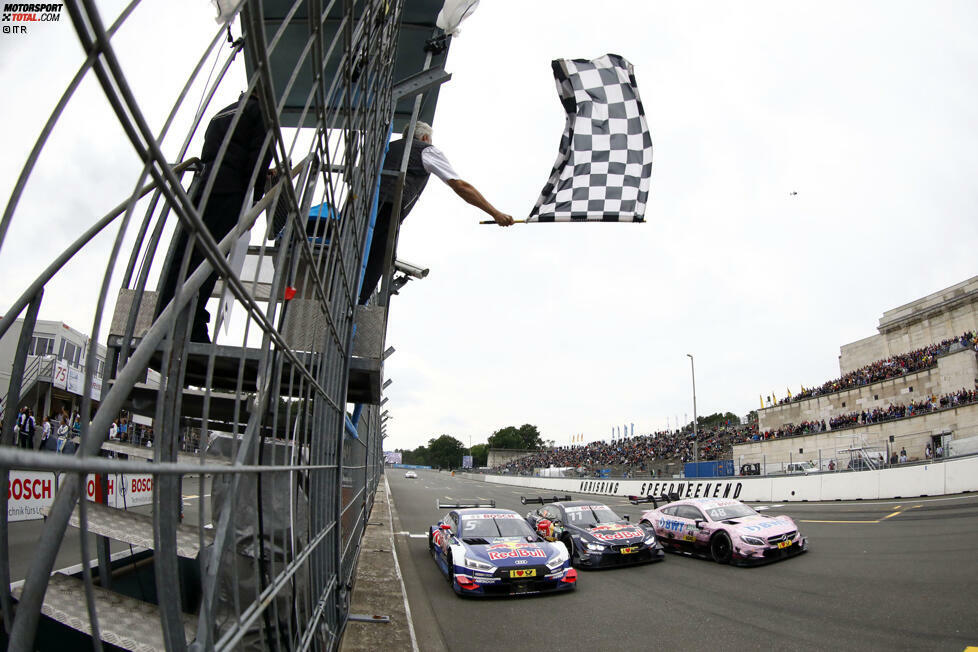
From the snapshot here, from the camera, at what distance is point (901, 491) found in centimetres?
1720

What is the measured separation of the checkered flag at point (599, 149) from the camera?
505 centimetres

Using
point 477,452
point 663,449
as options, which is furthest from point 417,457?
point 663,449

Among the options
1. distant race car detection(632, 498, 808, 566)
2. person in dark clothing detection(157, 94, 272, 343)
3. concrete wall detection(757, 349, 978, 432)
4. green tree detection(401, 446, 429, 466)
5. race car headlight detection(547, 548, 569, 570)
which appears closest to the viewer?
person in dark clothing detection(157, 94, 272, 343)

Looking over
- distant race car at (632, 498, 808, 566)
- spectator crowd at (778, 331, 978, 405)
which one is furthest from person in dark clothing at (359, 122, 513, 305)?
spectator crowd at (778, 331, 978, 405)

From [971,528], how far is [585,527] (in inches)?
266

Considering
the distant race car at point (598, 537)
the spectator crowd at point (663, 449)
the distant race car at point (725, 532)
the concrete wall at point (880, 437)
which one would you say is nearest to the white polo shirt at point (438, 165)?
the distant race car at point (598, 537)

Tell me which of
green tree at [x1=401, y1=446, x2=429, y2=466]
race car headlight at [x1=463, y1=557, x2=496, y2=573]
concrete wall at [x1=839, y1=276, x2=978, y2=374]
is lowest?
green tree at [x1=401, y1=446, x2=429, y2=466]

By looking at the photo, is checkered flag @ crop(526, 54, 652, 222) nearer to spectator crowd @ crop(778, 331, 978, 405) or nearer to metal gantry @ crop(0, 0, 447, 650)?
metal gantry @ crop(0, 0, 447, 650)

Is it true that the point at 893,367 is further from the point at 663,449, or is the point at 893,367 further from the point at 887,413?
the point at 663,449

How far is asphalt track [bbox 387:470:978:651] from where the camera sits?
17.7 ft

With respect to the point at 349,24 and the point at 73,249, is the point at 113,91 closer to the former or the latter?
the point at 73,249

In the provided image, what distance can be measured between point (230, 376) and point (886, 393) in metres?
38.7

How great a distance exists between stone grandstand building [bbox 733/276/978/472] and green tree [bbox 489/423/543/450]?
108624 mm

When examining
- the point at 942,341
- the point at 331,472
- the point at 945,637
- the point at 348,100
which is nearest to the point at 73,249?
the point at 348,100
